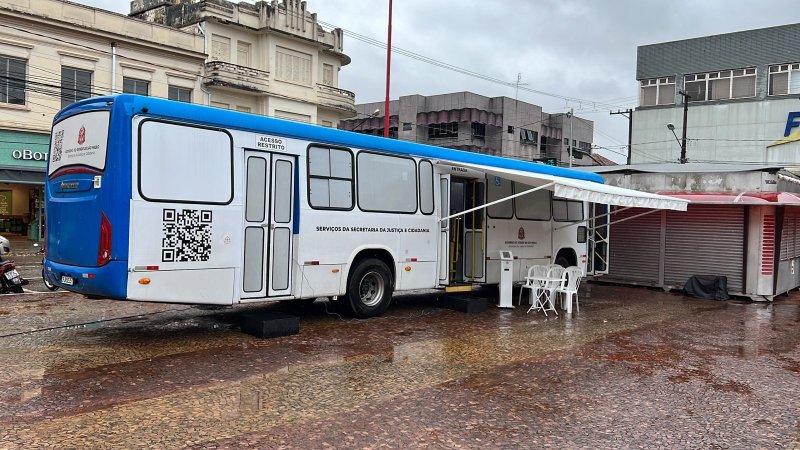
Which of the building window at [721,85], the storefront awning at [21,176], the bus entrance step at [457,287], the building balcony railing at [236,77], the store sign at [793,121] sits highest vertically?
the building window at [721,85]

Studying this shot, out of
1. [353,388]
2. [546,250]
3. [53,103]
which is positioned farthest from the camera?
[53,103]

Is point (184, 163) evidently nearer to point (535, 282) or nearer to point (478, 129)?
point (535, 282)

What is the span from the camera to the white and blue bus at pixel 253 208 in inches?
285

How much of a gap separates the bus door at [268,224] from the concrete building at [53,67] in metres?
18.0

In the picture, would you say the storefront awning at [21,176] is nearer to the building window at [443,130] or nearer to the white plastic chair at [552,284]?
the white plastic chair at [552,284]

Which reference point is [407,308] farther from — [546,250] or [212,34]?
A: [212,34]

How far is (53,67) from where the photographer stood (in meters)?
24.4

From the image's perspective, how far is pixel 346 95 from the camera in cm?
3662

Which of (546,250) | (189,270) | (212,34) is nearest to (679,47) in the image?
(212,34)

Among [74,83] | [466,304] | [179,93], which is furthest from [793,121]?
[74,83]

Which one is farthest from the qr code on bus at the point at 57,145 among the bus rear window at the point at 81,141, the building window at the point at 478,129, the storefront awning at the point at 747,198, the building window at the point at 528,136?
the building window at the point at 528,136

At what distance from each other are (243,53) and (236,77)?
2.46m

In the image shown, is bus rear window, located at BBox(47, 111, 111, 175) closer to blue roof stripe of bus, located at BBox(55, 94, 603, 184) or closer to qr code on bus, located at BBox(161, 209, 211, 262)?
blue roof stripe of bus, located at BBox(55, 94, 603, 184)

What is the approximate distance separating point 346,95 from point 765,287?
26508mm
